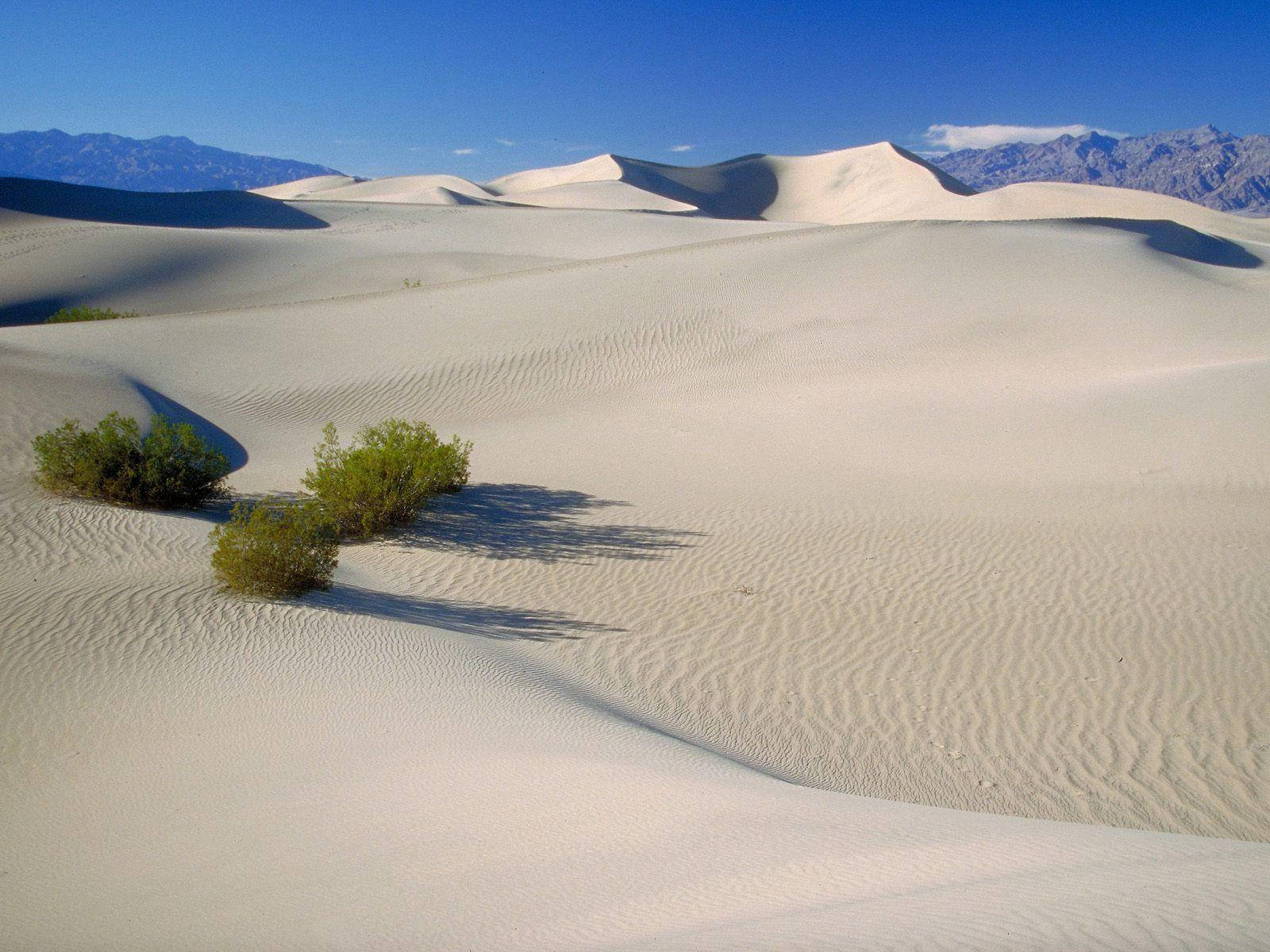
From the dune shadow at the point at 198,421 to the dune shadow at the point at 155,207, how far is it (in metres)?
35.7

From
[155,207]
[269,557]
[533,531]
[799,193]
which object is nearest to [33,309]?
[155,207]

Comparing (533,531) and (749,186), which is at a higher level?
(749,186)

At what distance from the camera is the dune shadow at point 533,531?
8.81 m

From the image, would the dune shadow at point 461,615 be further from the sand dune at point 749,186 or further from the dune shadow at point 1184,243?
the sand dune at point 749,186

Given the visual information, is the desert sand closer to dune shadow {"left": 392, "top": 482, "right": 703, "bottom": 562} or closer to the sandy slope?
dune shadow {"left": 392, "top": 482, "right": 703, "bottom": 562}

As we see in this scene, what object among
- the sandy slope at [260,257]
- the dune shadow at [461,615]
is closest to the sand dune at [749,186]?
the sandy slope at [260,257]

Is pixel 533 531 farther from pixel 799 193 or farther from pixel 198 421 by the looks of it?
pixel 799 193

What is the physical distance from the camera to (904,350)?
1652 cm

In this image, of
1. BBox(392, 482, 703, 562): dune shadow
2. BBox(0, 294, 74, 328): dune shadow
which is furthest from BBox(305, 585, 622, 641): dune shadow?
BBox(0, 294, 74, 328): dune shadow

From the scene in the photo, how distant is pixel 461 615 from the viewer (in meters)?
7.29

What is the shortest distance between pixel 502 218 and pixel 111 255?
1848 centimetres

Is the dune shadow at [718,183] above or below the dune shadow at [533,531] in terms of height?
above

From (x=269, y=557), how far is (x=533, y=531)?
332 centimetres

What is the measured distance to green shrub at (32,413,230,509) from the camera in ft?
28.6
